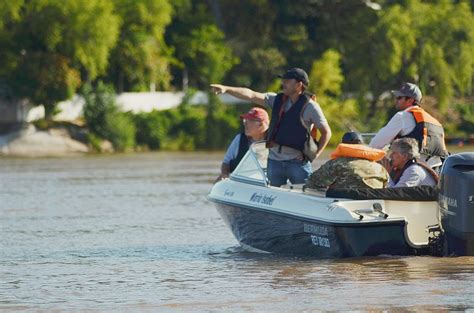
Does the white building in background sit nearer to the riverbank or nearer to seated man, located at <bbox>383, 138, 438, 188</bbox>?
the riverbank

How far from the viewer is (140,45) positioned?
165 ft

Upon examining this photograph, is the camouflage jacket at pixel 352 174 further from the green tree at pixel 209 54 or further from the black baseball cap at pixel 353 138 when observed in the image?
the green tree at pixel 209 54

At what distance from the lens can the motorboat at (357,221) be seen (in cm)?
1204

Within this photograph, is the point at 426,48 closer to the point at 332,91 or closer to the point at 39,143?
the point at 332,91

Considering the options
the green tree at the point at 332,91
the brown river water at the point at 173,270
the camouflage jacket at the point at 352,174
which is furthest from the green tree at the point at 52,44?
the camouflage jacket at the point at 352,174

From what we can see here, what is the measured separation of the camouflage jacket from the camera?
12883 mm

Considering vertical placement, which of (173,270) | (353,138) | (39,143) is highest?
(353,138)

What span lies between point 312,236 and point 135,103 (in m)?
38.1

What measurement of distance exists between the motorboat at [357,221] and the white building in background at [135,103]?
35.2 metres

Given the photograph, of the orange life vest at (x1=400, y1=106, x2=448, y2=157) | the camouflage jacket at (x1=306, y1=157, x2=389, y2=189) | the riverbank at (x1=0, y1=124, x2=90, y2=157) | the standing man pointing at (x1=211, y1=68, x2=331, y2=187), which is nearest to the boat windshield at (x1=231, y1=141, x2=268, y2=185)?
the standing man pointing at (x1=211, y1=68, x2=331, y2=187)

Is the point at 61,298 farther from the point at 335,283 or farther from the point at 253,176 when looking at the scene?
the point at 253,176

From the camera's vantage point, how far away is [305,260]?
13.2 metres

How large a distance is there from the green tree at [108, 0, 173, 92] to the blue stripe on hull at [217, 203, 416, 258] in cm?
3626

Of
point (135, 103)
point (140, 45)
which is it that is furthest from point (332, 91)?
point (140, 45)
